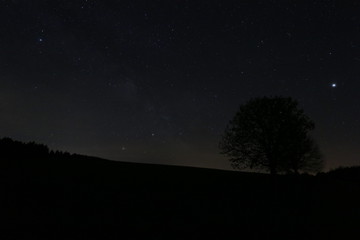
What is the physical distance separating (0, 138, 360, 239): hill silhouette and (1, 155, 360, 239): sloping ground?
0.10 ft

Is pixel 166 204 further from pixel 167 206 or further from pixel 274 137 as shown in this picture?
pixel 274 137

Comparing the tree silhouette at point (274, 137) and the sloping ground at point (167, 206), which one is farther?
the tree silhouette at point (274, 137)

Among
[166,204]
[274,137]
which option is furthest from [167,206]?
[274,137]

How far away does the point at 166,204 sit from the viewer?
43.3 ft

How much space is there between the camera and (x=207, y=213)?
12.1 metres

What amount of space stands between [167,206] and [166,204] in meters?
0.32

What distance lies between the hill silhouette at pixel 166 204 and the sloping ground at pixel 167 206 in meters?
0.03

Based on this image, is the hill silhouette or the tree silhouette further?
the tree silhouette

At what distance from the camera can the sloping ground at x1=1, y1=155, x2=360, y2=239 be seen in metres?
9.90

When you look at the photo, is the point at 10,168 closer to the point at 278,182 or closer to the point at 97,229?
the point at 97,229

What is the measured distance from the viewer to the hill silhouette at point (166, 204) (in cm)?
995

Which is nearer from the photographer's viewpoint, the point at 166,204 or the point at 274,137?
the point at 166,204

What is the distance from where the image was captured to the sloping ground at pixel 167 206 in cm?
990

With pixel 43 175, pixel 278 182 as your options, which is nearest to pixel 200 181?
pixel 278 182
